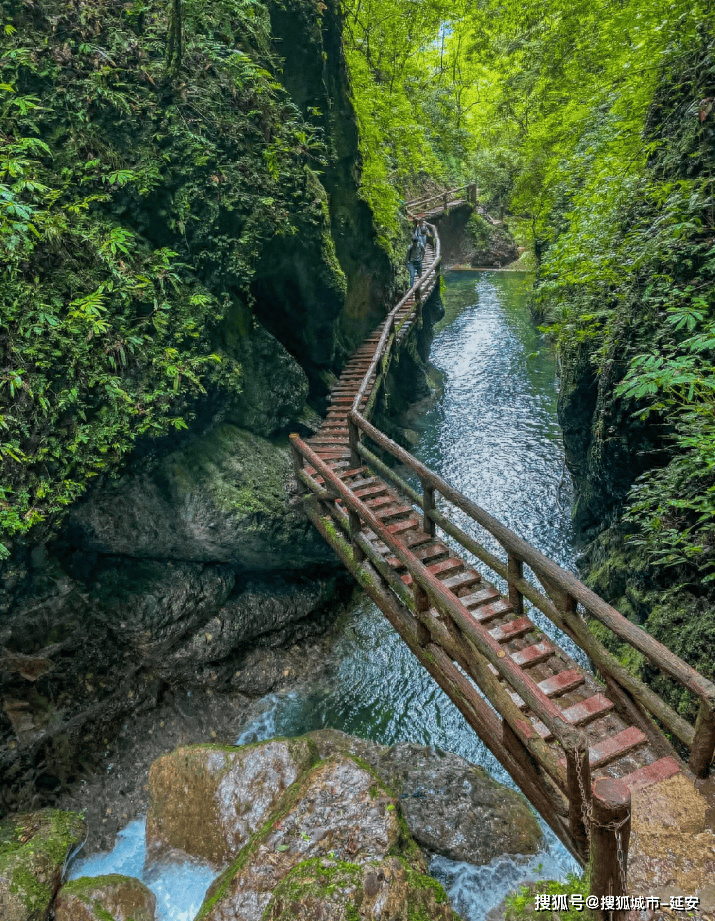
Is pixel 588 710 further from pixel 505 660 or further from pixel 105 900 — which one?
pixel 105 900

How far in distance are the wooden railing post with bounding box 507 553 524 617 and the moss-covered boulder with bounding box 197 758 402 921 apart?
275 cm

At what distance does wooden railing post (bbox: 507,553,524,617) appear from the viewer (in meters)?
6.11

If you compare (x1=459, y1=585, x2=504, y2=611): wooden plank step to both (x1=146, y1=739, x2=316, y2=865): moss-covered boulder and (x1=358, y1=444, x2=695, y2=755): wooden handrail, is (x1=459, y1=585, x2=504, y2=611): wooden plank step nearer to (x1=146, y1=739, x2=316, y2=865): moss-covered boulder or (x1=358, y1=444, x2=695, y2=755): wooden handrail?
(x1=358, y1=444, x2=695, y2=755): wooden handrail

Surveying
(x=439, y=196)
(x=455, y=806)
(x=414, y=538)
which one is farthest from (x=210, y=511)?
(x=439, y=196)

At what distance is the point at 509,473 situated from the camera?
14617 mm

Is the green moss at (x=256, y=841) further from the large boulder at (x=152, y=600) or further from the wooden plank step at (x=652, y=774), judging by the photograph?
the wooden plank step at (x=652, y=774)

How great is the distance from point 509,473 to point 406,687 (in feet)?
23.5

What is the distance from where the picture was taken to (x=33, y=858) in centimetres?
689

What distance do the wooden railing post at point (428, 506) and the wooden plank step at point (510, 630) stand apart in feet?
6.24

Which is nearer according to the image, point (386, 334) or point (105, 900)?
point (105, 900)

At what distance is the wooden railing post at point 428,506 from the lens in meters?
7.62

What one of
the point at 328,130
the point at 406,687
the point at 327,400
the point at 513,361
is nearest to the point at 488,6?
the point at 328,130

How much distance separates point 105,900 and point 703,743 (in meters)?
7.22

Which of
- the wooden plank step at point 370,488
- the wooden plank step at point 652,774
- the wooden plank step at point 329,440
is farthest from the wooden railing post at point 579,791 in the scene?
the wooden plank step at point 329,440
